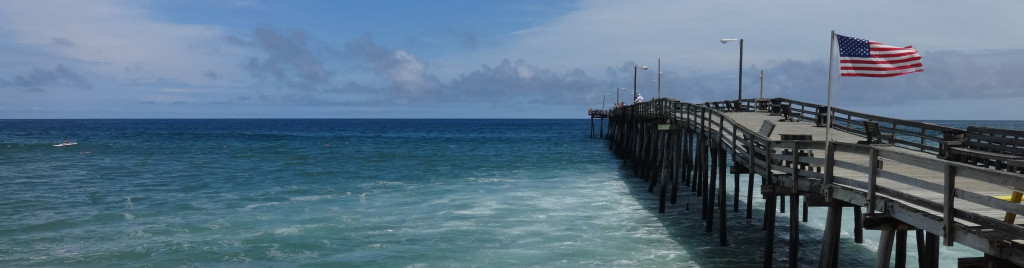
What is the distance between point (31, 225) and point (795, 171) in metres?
19.0

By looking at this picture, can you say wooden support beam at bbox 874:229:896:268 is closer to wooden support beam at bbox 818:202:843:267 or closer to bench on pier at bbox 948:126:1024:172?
wooden support beam at bbox 818:202:843:267

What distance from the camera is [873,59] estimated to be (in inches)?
380

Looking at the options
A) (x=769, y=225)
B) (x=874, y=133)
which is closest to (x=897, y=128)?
(x=874, y=133)

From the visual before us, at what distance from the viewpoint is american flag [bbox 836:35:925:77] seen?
9.66 metres

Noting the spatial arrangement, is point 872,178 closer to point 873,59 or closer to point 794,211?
point 873,59

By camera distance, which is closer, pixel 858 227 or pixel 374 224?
pixel 858 227

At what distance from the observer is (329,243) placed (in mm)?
16406

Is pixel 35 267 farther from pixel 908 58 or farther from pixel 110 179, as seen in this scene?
pixel 110 179

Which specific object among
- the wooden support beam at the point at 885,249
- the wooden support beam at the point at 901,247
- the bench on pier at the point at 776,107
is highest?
the bench on pier at the point at 776,107

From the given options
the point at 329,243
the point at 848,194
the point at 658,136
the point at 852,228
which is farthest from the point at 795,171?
the point at 658,136

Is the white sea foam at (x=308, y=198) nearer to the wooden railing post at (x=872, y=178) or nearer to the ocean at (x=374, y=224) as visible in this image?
the ocean at (x=374, y=224)

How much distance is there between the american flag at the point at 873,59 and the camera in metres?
9.66

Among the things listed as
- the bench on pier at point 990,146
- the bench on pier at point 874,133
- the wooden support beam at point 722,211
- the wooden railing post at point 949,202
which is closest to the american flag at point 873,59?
the bench on pier at point 990,146

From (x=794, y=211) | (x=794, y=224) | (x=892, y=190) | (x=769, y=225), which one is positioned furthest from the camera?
(x=769, y=225)
